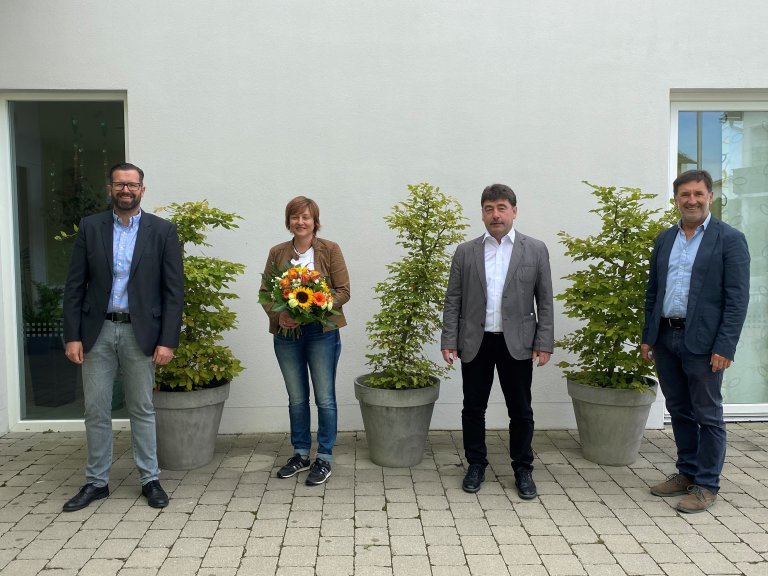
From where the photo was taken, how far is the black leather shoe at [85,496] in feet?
12.7

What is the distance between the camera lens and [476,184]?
5.35 metres

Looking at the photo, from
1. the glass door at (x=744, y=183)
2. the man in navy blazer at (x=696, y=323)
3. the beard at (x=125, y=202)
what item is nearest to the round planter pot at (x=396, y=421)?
the man in navy blazer at (x=696, y=323)

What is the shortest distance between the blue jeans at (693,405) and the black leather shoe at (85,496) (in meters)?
3.69

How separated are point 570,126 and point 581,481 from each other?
289cm

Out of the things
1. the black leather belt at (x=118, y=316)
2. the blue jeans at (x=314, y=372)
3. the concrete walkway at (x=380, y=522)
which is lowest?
the concrete walkway at (x=380, y=522)

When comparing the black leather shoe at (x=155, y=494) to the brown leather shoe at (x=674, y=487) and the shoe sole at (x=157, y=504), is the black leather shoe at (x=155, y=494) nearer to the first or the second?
the shoe sole at (x=157, y=504)

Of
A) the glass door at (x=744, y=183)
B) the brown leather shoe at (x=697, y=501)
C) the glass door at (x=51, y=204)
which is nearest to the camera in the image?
the brown leather shoe at (x=697, y=501)

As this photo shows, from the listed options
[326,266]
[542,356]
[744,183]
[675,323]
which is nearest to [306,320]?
[326,266]

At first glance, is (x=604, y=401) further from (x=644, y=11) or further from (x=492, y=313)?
(x=644, y=11)

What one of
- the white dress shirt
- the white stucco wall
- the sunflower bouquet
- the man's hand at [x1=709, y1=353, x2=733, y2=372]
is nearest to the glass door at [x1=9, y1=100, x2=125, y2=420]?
the white stucco wall

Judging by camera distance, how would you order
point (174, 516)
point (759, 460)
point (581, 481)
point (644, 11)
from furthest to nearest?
1. point (644, 11)
2. point (759, 460)
3. point (581, 481)
4. point (174, 516)

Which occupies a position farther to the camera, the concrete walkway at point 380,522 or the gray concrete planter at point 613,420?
the gray concrete planter at point 613,420

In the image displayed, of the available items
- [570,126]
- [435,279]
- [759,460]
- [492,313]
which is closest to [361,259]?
[435,279]

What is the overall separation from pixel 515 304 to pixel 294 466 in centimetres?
191
